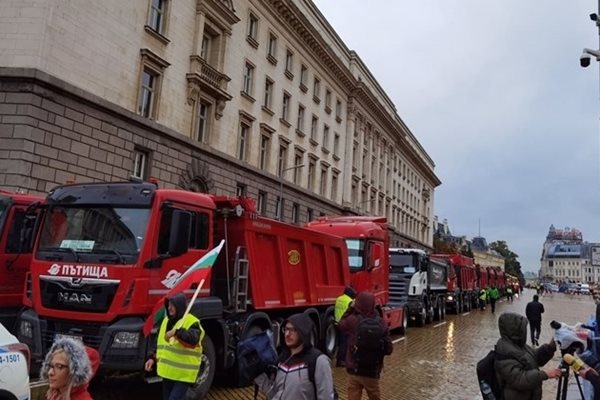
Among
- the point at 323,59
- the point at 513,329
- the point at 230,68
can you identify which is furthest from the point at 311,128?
the point at 513,329

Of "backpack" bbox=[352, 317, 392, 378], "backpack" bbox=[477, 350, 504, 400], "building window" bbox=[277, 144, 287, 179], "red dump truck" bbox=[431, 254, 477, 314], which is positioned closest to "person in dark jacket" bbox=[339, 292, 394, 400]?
"backpack" bbox=[352, 317, 392, 378]

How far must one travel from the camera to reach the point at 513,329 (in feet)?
13.8

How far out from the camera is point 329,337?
12.8 meters

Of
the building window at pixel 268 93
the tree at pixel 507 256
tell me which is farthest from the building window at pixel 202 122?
the tree at pixel 507 256

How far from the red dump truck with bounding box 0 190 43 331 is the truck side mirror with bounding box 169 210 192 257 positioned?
288cm

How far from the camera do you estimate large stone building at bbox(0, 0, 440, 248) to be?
1798cm

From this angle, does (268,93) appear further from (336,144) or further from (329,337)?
(329,337)

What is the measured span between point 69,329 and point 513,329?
5.76 m

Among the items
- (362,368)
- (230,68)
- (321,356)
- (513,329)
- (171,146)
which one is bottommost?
(362,368)

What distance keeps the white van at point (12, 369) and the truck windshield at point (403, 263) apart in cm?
1876

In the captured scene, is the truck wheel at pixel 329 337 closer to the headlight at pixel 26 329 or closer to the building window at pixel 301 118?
the headlight at pixel 26 329

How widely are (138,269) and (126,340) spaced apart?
950mm

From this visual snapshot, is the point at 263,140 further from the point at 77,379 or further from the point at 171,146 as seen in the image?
the point at 77,379

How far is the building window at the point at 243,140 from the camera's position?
29938mm
